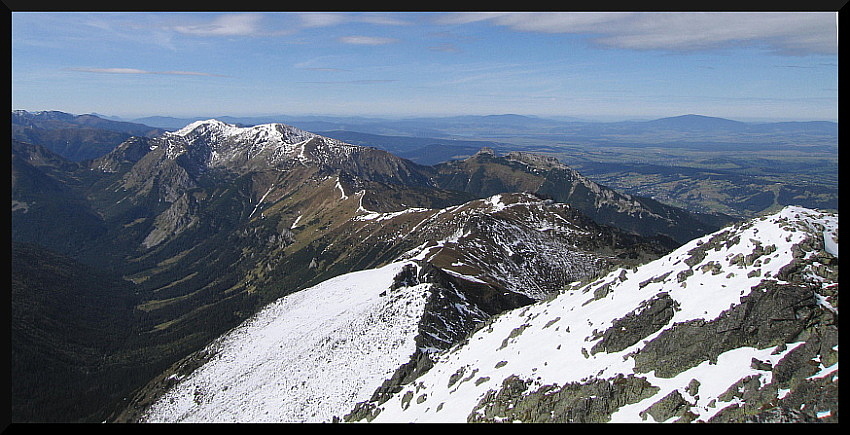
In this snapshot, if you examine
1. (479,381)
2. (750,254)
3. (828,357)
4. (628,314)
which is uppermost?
(750,254)

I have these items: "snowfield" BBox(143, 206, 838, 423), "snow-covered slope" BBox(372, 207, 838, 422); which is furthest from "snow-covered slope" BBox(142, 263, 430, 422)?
"snow-covered slope" BBox(372, 207, 838, 422)

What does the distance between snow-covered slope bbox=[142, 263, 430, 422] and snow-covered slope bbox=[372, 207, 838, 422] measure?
1315 centimetres

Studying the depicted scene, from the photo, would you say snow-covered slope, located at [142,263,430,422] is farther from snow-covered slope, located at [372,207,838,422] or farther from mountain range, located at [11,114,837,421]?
snow-covered slope, located at [372,207,838,422]

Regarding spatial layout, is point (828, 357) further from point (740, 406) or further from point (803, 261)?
point (803, 261)

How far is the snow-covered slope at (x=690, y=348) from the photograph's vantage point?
16.4 metres

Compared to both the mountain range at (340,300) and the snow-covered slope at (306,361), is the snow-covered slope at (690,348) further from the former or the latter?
the snow-covered slope at (306,361)

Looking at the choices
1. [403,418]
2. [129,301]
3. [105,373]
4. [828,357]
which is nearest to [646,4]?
[828,357]

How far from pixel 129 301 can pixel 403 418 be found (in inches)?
8345

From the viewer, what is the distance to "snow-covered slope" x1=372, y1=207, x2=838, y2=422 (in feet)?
53.8

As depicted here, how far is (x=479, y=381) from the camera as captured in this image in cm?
2827

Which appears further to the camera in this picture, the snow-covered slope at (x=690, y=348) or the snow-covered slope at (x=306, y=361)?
the snow-covered slope at (x=306, y=361)

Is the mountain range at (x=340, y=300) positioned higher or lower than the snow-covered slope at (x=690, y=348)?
lower

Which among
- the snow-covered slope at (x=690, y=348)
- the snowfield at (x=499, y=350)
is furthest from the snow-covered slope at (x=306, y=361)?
the snow-covered slope at (x=690, y=348)

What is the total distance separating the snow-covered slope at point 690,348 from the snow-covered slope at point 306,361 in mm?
13147
